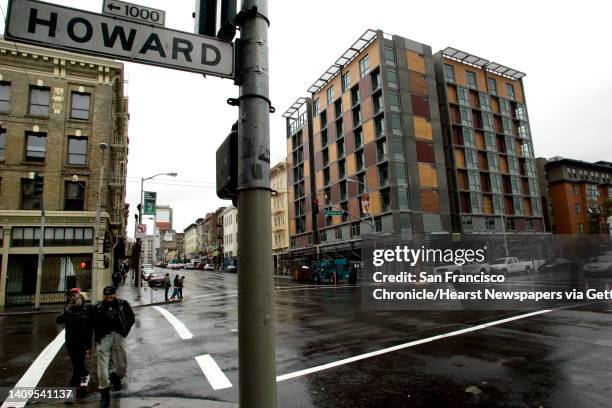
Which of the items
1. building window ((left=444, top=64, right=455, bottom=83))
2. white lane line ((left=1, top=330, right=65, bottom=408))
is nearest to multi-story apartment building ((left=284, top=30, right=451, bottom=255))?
building window ((left=444, top=64, right=455, bottom=83))

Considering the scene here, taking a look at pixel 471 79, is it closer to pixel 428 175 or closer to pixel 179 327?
pixel 428 175

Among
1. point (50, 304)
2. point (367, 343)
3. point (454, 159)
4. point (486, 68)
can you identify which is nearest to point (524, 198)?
point (454, 159)

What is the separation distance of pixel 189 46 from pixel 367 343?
28.3 feet

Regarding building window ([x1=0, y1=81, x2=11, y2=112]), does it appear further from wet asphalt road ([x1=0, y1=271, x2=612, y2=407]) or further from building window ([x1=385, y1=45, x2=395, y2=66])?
building window ([x1=385, y1=45, x2=395, y2=66])

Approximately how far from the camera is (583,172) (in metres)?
69.0

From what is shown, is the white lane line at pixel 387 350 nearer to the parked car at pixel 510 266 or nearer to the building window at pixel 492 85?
the parked car at pixel 510 266

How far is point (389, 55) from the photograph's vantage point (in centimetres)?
4438

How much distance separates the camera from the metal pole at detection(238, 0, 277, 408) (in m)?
2.37

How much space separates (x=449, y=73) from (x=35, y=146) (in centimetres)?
4688

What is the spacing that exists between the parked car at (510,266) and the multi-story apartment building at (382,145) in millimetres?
7748

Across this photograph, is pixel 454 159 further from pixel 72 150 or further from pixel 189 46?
pixel 189 46

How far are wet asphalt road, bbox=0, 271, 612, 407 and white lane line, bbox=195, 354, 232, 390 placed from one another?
12 centimetres

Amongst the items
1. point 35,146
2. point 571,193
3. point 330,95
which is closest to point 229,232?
point 330,95

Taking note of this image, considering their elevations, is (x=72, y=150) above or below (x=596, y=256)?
above
